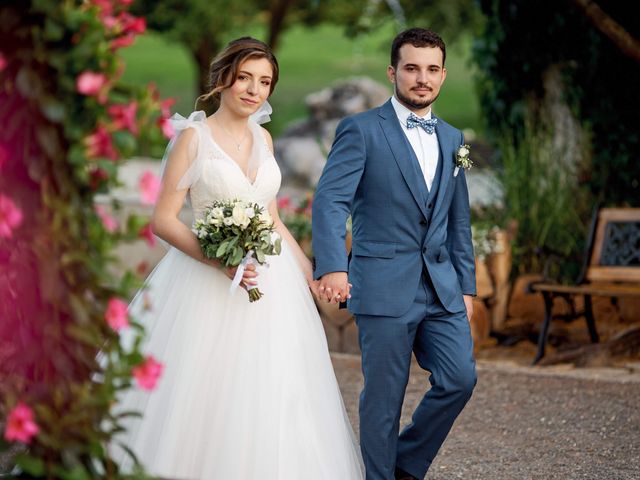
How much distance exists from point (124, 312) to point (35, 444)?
1.24ft

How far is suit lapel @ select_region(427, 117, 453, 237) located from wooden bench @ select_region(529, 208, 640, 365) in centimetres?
330

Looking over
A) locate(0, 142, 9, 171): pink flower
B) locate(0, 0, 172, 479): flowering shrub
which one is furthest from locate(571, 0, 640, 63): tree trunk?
locate(0, 142, 9, 171): pink flower

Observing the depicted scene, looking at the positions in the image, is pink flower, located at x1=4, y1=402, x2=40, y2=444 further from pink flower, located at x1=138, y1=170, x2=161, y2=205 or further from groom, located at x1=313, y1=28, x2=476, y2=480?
groom, located at x1=313, y1=28, x2=476, y2=480

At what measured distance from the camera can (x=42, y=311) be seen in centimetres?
280

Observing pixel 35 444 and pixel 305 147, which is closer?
pixel 35 444

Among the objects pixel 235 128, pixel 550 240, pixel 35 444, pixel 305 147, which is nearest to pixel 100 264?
pixel 35 444

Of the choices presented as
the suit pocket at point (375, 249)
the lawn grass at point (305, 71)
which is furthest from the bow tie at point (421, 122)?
the lawn grass at point (305, 71)

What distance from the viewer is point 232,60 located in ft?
15.3

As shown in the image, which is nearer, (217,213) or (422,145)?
(217,213)

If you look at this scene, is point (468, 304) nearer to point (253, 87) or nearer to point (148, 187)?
point (253, 87)

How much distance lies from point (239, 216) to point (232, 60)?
0.67 metres

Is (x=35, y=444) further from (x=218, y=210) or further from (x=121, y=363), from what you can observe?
(x=218, y=210)

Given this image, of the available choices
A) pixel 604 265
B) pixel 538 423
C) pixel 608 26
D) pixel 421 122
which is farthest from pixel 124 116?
pixel 604 265

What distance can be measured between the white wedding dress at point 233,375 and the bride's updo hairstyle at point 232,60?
0.19 metres
